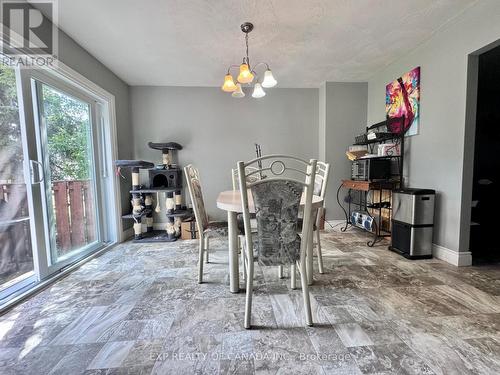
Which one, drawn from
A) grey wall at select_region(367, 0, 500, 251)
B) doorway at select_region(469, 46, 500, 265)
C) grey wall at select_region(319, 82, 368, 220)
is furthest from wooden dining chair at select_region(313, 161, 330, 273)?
doorway at select_region(469, 46, 500, 265)

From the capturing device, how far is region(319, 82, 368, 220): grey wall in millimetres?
3482

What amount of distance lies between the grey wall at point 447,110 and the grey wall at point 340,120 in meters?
0.91

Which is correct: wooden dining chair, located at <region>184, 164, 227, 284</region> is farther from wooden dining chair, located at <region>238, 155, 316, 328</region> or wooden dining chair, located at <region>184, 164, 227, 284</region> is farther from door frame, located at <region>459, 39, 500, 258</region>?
door frame, located at <region>459, 39, 500, 258</region>

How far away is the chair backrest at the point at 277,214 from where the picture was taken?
49.2 inches

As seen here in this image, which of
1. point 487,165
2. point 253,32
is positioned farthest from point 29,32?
point 487,165

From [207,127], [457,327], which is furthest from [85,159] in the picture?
[457,327]

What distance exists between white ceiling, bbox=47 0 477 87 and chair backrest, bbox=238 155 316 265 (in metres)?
1.48

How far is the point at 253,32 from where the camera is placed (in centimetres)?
212

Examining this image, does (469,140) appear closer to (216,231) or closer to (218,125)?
(216,231)

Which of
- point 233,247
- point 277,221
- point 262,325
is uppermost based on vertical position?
point 277,221

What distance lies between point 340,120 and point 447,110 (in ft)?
4.79

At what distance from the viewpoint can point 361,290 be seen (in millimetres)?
1718

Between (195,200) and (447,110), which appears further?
(447,110)

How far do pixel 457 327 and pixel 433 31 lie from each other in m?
2.67
